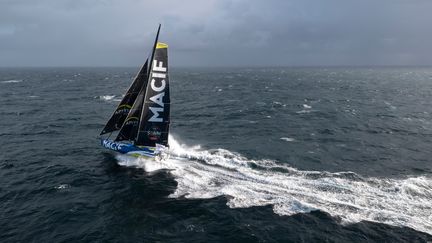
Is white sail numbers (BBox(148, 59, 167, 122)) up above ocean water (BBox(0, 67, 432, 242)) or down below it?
above

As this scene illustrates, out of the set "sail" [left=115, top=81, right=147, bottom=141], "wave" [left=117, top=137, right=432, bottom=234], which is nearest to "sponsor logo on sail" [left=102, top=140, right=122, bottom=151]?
"sail" [left=115, top=81, right=147, bottom=141]

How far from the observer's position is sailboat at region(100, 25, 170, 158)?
3281 cm

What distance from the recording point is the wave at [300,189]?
25.3 m

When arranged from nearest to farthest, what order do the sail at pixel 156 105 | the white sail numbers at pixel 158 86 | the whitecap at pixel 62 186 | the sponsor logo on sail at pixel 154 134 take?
the whitecap at pixel 62 186 < the sail at pixel 156 105 < the white sail numbers at pixel 158 86 < the sponsor logo on sail at pixel 154 134

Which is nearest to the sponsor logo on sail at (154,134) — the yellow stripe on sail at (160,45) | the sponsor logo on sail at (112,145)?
the sponsor logo on sail at (112,145)

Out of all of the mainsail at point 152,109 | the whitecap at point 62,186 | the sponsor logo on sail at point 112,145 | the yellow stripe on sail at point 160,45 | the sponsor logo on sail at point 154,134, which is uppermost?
the yellow stripe on sail at point 160,45

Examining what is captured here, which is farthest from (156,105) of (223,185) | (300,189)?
(300,189)

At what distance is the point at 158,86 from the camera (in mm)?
33250

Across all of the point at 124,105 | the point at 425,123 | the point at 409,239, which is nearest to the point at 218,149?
the point at 124,105

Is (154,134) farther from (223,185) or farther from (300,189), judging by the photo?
(300,189)

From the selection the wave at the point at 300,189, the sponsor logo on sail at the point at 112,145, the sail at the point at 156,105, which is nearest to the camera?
the wave at the point at 300,189

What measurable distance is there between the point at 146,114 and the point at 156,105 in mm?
1573

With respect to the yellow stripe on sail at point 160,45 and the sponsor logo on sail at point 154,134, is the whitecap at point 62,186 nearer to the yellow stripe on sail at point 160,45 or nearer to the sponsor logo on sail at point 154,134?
the sponsor logo on sail at point 154,134

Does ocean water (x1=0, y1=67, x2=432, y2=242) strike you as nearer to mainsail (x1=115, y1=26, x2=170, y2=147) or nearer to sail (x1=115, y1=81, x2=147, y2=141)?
sail (x1=115, y1=81, x2=147, y2=141)
